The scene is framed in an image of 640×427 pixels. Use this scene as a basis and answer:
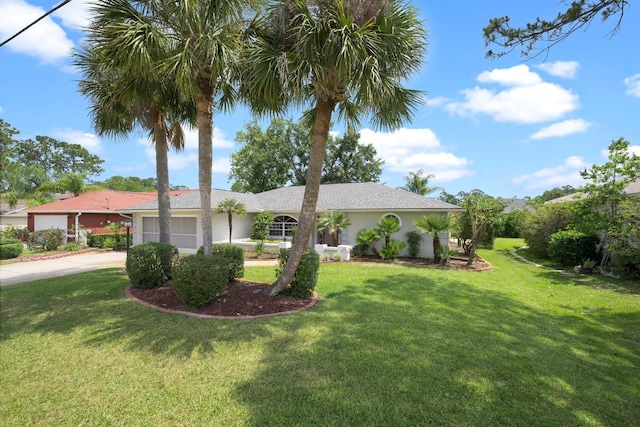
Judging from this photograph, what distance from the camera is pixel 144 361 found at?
4.60m

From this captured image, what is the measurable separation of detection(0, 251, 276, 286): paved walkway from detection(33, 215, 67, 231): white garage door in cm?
618

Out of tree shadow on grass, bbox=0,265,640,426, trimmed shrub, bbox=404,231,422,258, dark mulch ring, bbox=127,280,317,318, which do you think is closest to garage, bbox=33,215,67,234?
tree shadow on grass, bbox=0,265,640,426

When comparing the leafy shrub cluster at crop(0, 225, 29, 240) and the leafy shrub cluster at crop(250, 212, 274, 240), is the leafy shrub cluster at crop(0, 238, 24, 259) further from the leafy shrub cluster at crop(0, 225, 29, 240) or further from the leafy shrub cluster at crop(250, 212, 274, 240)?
the leafy shrub cluster at crop(250, 212, 274, 240)

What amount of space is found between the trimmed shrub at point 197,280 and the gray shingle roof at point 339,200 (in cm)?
1128

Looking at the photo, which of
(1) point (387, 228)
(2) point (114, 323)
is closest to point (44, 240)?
(2) point (114, 323)

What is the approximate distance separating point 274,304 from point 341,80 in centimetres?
519

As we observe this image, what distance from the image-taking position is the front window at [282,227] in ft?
67.4

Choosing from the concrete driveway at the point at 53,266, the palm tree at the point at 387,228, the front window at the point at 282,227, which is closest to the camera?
the concrete driveway at the point at 53,266

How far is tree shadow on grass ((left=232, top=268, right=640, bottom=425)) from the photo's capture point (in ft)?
11.4

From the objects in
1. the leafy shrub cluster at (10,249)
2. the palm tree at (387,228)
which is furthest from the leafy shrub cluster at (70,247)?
the palm tree at (387,228)

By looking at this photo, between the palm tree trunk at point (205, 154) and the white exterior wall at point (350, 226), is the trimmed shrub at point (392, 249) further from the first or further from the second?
the palm tree trunk at point (205, 154)

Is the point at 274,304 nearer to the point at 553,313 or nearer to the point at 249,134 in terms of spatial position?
the point at 553,313

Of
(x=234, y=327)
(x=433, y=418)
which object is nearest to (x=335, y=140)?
(x=234, y=327)

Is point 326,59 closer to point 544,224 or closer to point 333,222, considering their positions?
point 333,222
